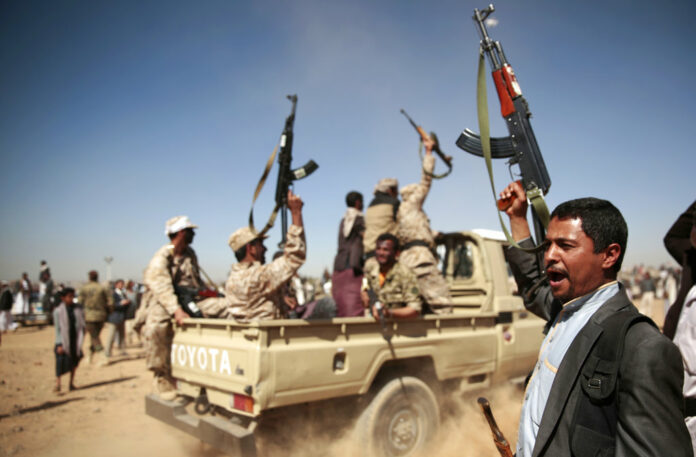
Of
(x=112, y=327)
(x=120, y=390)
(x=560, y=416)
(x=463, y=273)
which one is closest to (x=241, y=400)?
(x=560, y=416)

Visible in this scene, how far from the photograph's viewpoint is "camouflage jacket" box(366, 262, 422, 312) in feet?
12.5

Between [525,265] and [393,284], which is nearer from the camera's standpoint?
[525,265]

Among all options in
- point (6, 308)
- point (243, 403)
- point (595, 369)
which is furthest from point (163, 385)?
point (6, 308)

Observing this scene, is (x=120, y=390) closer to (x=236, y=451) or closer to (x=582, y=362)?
(x=236, y=451)

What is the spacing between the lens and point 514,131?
97.3 inches

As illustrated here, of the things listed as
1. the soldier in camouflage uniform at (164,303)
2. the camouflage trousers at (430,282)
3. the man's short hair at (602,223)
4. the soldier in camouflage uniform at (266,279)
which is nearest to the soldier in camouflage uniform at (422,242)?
the camouflage trousers at (430,282)

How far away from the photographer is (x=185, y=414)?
3508 millimetres

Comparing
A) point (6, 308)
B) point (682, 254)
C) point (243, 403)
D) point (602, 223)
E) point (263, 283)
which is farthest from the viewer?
point (6, 308)

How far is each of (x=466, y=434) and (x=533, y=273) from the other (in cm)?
249

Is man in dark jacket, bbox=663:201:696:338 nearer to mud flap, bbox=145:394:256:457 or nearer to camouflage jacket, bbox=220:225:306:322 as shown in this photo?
camouflage jacket, bbox=220:225:306:322

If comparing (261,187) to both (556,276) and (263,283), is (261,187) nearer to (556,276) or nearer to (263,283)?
(263,283)

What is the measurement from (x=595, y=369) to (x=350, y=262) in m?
3.46

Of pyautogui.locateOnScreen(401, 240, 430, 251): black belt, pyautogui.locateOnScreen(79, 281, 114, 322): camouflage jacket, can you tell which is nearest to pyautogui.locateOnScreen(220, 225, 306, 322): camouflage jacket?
pyautogui.locateOnScreen(401, 240, 430, 251): black belt

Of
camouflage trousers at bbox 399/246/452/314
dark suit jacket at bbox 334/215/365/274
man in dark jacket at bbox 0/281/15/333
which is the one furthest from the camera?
man in dark jacket at bbox 0/281/15/333
